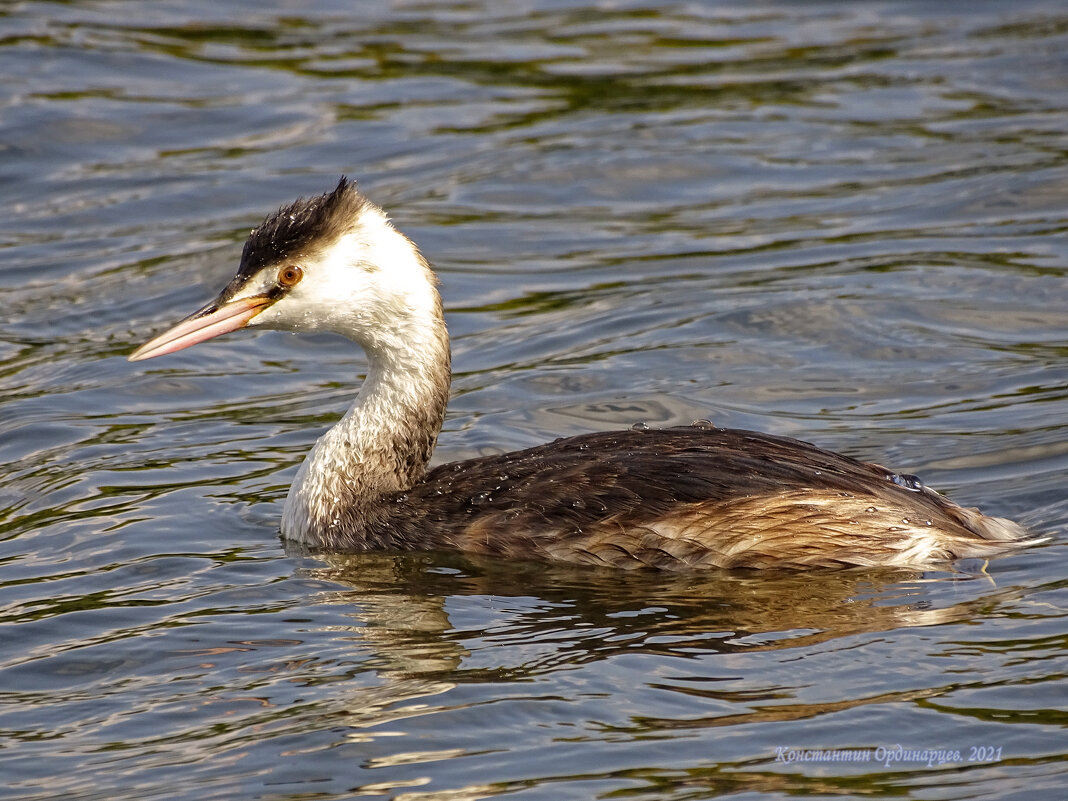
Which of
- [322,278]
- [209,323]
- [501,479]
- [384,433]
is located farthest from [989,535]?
[209,323]

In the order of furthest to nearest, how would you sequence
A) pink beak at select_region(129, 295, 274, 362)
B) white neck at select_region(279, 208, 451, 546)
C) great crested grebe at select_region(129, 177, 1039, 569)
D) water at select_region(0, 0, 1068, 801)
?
white neck at select_region(279, 208, 451, 546) < pink beak at select_region(129, 295, 274, 362) < great crested grebe at select_region(129, 177, 1039, 569) < water at select_region(0, 0, 1068, 801)

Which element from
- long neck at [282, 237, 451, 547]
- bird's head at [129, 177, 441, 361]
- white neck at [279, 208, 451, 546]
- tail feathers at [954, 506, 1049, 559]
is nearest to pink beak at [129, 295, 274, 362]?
bird's head at [129, 177, 441, 361]

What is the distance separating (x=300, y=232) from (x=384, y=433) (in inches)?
38.3

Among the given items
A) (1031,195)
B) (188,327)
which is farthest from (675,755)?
(1031,195)

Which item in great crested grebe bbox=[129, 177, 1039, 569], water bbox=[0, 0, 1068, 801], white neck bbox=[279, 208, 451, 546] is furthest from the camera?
white neck bbox=[279, 208, 451, 546]

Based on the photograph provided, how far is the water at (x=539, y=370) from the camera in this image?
5469mm

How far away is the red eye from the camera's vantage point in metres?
7.43

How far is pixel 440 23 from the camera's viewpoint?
17.1 metres

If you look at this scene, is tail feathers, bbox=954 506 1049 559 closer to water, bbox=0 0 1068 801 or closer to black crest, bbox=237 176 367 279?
water, bbox=0 0 1068 801

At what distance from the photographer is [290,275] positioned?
Result: 7.45m

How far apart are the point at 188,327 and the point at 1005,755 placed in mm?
3902

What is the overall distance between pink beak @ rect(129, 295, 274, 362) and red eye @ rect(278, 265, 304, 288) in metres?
0.10

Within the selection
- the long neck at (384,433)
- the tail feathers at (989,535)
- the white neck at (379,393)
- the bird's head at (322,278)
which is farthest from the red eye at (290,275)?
the tail feathers at (989,535)

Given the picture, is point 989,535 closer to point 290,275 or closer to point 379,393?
point 379,393
